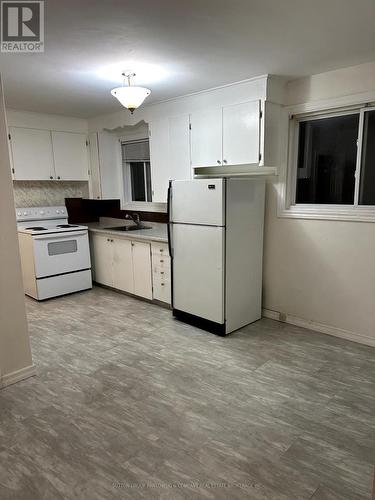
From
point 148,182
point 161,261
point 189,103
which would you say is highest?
point 189,103

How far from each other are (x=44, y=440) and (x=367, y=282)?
2.80m

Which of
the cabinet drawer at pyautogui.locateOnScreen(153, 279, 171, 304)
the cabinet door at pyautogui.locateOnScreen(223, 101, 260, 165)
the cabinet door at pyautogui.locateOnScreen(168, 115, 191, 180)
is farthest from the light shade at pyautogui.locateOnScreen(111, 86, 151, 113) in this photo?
the cabinet drawer at pyautogui.locateOnScreen(153, 279, 171, 304)

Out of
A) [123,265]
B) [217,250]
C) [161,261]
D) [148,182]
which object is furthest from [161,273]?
[148,182]

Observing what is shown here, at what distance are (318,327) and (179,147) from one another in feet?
8.15

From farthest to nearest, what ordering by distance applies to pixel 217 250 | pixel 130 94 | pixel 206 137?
pixel 206 137 → pixel 217 250 → pixel 130 94

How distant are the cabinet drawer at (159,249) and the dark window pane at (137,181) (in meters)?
1.33

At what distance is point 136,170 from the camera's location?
5211mm

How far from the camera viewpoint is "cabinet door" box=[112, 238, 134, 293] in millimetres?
4465

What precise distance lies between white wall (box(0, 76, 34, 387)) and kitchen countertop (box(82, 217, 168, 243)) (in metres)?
1.71

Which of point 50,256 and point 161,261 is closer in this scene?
point 161,261

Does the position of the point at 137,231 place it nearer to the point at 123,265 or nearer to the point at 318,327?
the point at 123,265

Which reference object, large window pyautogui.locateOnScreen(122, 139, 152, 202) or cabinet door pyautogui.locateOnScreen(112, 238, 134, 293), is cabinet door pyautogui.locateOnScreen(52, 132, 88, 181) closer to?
large window pyautogui.locateOnScreen(122, 139, 152, 202)

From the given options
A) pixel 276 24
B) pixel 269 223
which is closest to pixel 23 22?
pixel 276 24

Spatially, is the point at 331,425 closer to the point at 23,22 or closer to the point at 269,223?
the point at 269,223
